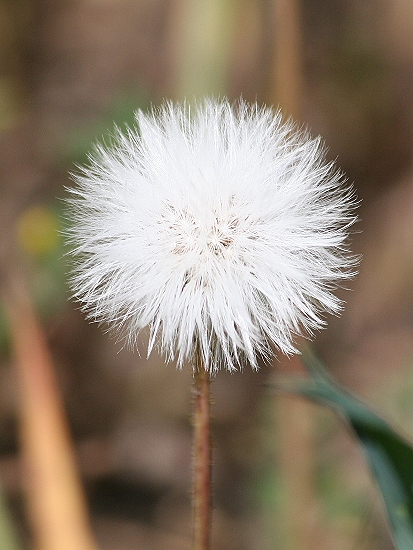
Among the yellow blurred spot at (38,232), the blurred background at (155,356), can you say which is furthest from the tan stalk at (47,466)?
the yellow blurred spot at (38,232)

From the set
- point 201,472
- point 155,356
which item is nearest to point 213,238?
point 201,472

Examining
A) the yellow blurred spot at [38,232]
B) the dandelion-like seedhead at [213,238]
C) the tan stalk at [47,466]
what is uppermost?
the yellow blurred spot at [38,232]

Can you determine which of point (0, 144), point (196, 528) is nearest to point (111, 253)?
point (196, 528)

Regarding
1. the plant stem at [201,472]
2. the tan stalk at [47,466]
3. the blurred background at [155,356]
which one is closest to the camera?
the plant stem at [201,472]

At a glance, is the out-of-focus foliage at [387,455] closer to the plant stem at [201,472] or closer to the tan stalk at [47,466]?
the plant stem at [201,472]

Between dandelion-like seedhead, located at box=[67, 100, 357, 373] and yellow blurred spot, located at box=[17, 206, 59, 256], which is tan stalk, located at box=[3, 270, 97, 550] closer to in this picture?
yellow blurred spot, located at box=[17, 206, 59, 256]

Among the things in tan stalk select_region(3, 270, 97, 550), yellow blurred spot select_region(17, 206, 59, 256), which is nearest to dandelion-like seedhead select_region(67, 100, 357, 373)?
tan stalk select_region(3, 270, 97, 550)

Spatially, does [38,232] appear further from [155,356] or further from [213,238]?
[213,238]
